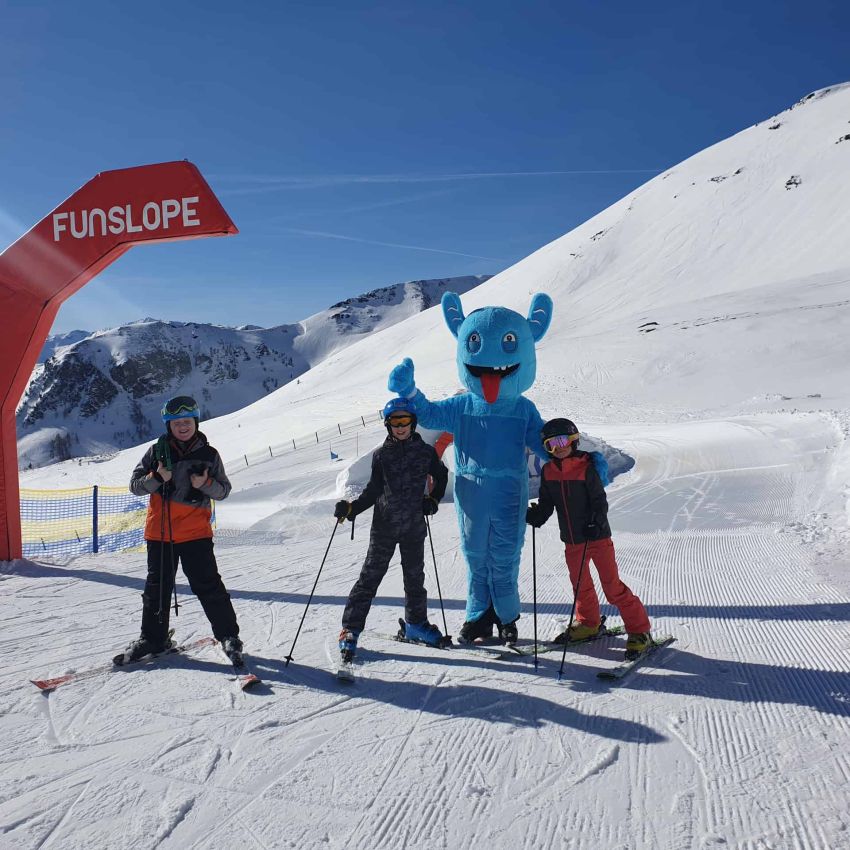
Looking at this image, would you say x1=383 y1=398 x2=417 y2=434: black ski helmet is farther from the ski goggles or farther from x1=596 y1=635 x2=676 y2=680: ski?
x1=596 y1=635 x2=676 y2=680: ski

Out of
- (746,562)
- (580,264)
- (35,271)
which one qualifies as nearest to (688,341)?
(746,562)

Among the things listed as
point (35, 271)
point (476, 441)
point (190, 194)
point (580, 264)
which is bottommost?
point (476, 441)

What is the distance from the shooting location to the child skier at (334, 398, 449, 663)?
13.7 feet

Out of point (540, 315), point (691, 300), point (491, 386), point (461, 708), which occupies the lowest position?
point (461, 708)

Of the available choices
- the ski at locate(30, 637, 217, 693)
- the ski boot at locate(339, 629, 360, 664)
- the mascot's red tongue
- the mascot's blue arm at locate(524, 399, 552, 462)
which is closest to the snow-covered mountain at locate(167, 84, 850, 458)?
the mascot's blue arm at locate(524, 399, 552, 462)

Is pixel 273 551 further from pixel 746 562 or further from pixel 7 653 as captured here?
pixel 746 562

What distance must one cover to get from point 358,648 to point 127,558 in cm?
434

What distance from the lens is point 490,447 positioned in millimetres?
4527

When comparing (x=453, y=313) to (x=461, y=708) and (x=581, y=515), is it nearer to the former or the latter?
(x=581, y=515)

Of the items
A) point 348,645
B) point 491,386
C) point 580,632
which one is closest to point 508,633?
point 580,632

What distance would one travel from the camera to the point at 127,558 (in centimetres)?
755

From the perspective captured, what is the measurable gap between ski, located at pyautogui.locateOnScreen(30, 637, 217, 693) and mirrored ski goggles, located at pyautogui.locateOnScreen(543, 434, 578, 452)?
2669 mm

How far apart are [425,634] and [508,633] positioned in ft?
1.85

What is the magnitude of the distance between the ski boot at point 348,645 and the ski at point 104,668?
1046 millimetres
